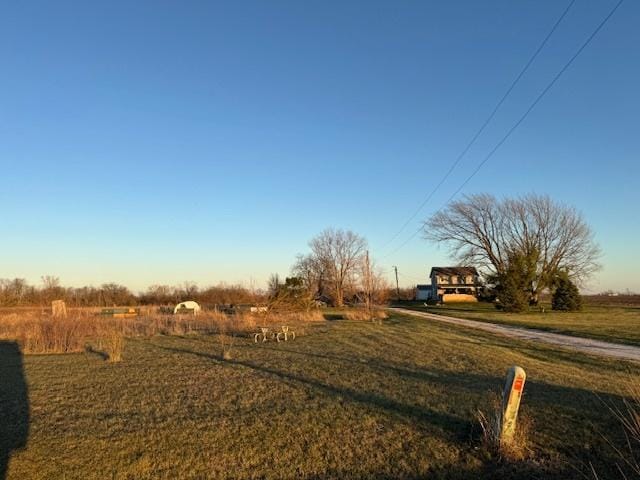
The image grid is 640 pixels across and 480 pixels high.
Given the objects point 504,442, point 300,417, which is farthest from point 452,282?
point 504,442

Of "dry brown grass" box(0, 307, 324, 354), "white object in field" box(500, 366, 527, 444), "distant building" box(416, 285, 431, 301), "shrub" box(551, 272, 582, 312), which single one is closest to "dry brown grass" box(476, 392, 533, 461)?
"white object in field" box(500, 366, 527, 444)

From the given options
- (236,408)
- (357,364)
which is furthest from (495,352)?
(236,408)

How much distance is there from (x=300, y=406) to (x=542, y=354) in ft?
31.5

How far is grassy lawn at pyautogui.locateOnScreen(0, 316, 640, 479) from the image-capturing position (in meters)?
5.39

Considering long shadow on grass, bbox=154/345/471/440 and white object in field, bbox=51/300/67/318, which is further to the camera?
white object in field, bbox=51/300/67/318

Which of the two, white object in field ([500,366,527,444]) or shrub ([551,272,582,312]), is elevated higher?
shrub ([551,272,582,312])

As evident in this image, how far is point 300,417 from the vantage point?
7094 mm

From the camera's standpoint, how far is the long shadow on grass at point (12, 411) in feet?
19.8

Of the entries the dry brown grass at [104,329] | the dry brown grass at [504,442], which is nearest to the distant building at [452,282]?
the dry brown grass at [104,329]

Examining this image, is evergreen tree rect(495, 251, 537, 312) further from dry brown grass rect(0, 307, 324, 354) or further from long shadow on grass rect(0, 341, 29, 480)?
long shadow on grass rect(0, 341, 29, 480)

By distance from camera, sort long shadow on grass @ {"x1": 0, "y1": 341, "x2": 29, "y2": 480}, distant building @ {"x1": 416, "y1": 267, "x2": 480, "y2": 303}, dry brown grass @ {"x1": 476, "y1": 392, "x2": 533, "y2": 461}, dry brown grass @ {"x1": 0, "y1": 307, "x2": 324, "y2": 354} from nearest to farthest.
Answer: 1. dry brown grass @ {"x1": 476, "y1": 392, "x2": 533, "y2": 461}
2. long shadow on grass @ {"x1": 0, "y1": 341, "x2": 29, "y2": 480}
3. dry brown grass @ {"x1": 0, "y1": 307, "x2": 324, "y2": 354}
4. distant building @ {"x1": 416, "y1": 267, "x2": 480, "y2": 303}

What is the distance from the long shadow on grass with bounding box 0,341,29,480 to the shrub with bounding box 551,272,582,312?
4157cm

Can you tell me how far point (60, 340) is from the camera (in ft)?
56.9

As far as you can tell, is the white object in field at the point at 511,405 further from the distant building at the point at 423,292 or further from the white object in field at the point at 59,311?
the distant building at the point at 423,292
